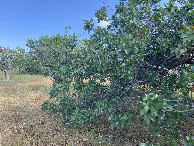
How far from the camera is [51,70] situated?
6.58 m

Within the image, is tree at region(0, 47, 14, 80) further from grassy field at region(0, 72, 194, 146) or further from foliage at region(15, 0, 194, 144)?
foliage at region(15, 0, 194, 144)

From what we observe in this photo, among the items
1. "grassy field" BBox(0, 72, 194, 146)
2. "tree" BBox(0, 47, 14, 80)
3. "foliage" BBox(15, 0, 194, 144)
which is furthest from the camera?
"tree" BBox(0, 47, 14, 80)

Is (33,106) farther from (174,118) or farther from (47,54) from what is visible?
(174,118)

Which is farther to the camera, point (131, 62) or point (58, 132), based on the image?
point (58, 132)

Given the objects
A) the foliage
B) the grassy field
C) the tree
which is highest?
the tree

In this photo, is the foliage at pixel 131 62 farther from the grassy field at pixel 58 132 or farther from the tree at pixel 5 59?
the tree at pixel 5 59

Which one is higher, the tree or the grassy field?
the tree

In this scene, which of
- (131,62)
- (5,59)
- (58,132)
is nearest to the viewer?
(131,62)

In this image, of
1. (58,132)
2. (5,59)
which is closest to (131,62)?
(58,132)

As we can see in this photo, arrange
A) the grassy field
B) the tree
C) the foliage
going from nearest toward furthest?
the foliage < the grassy field < the tree

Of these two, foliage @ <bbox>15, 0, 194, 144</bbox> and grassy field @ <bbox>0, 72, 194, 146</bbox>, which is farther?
grassy field @ <bbox>0, 72, 194, 146</bbox>

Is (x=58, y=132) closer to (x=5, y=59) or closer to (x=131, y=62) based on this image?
(x=131, y=62)

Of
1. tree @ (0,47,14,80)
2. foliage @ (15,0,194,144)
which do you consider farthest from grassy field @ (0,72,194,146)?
tree @ (0,47,14,80)

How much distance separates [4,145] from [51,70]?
9.36 feet
